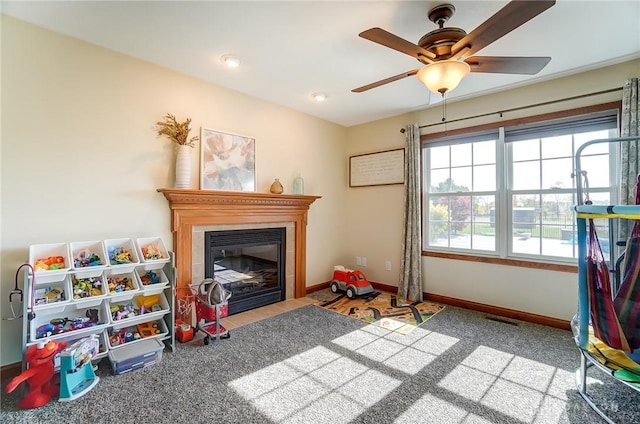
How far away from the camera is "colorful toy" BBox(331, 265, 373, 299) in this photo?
3863 mm

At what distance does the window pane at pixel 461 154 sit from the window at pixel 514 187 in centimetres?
1

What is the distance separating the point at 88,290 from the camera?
215cm

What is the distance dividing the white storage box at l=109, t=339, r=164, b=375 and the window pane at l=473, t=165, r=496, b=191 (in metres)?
3.60

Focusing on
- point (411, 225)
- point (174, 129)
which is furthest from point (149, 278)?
point (411, 225)

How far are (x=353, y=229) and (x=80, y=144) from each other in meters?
3.43

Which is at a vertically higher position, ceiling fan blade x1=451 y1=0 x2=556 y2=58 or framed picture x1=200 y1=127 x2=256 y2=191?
ceiling fan blade x1=451 y1=0 x2=556 y2=58

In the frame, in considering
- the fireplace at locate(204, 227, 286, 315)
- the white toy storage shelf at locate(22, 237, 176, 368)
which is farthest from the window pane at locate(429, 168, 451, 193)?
the white toy storage shelf at locate(22, 237, 176, 368)

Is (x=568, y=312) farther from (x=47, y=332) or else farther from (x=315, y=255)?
(x=47, y=332)

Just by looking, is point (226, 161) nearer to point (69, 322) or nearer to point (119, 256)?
point (119, 256)

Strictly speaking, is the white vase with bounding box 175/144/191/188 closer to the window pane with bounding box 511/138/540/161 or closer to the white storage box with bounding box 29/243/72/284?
the white storage box with bounding box 29/243/72/284

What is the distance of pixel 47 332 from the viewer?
78.2 inches

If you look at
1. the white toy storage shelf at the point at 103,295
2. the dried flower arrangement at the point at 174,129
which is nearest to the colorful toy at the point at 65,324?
the white toy storage shelf at the point at 103,295

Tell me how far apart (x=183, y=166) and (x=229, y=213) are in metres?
0.70

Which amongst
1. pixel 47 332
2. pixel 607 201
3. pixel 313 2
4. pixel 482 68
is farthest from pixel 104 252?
pixel 607 201
